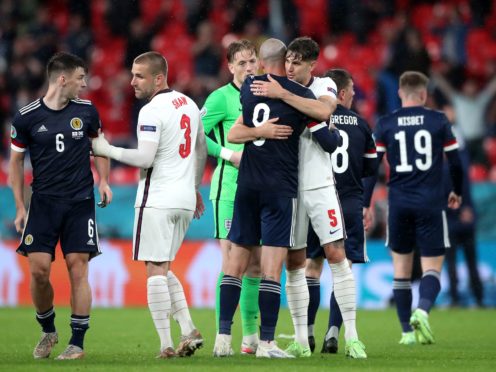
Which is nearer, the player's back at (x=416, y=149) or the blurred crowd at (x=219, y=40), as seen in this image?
the player's back at (x=416, y=149)

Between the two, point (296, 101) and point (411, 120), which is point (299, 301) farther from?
point (411, 120)

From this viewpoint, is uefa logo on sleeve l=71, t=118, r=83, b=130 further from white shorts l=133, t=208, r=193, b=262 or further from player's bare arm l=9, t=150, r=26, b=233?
white shorts l=133, t=208, r=193, b=262

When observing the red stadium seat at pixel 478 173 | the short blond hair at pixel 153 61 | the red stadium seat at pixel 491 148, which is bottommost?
the short blond hair at pixel 153 61

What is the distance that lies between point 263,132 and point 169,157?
0.74 m

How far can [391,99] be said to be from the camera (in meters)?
17.2

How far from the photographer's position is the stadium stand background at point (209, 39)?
746 inches

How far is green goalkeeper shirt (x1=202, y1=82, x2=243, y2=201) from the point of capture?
353 inches

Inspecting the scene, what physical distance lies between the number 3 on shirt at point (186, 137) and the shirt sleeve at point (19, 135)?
1.17 meters

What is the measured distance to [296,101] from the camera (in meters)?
7.95

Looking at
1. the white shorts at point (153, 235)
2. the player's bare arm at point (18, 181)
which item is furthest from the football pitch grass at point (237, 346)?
the player's bare arm at point (18, 181)

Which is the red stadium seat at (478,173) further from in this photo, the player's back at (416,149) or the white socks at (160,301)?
the white socks at (160,301)

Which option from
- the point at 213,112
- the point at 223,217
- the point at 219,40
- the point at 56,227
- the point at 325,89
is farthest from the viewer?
the point at 219,40

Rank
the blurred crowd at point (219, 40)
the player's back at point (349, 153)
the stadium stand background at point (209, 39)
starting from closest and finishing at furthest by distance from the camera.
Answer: the player's back at point (349, 153) < the blurred crowd at point (219, 40) < the stadium stand background at point (209, 39)

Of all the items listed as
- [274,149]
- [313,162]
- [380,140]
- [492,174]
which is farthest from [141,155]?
[492,174]
